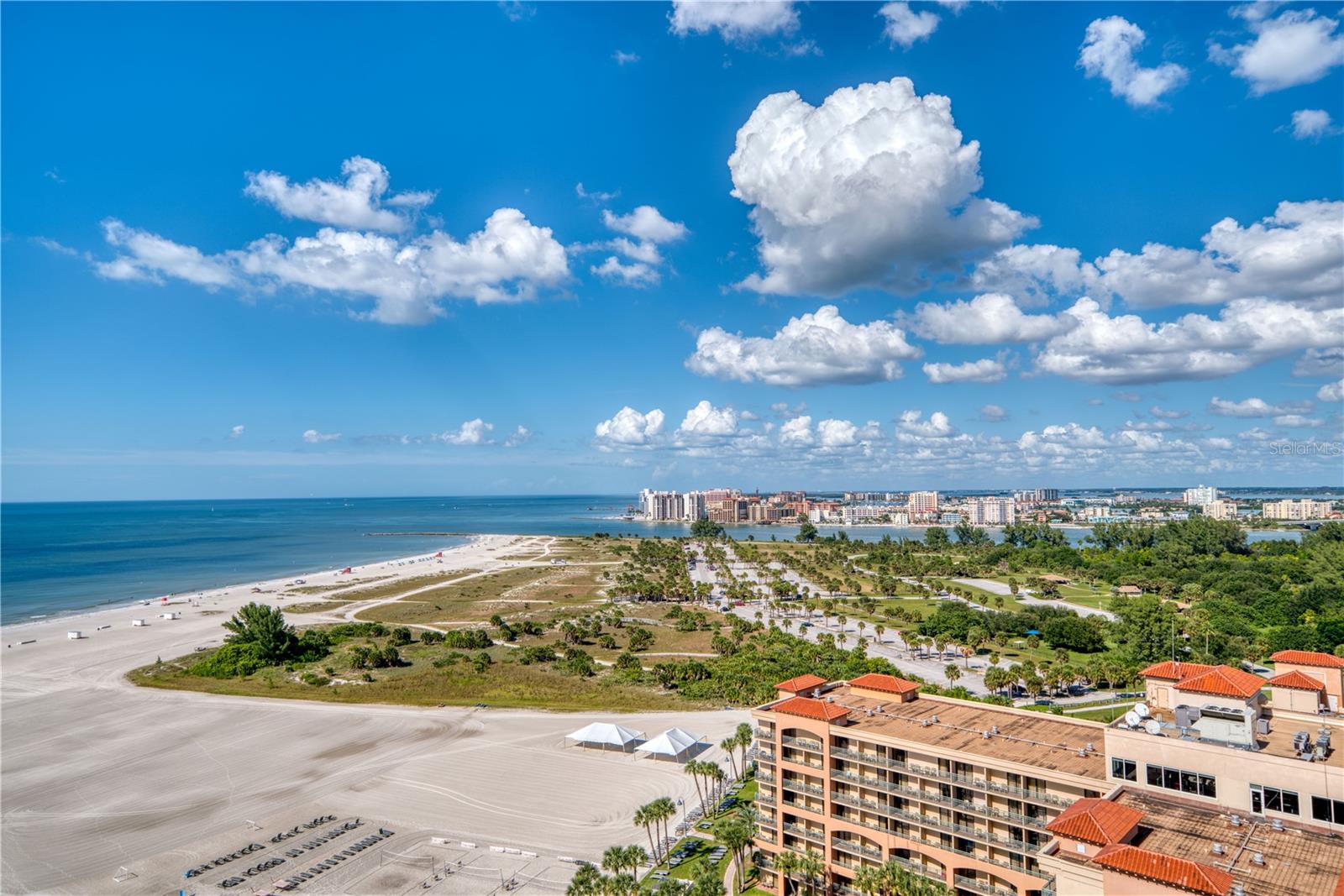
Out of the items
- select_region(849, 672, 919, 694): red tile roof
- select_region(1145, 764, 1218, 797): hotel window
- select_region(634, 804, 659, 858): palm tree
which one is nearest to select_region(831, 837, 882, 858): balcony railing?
select_region(849, 672, 919, 694): red tile roof

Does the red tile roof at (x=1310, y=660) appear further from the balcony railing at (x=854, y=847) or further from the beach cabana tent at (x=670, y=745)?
the beach cabana tent at (x=670, y=745)

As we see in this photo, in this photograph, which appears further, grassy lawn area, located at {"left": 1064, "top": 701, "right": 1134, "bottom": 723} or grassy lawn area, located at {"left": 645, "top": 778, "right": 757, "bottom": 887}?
grassy lawn area, located at {"left": 1064, "top": 701, "right": 1134, "bottom": 723}

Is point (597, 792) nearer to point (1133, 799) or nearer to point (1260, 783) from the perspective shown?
point (1133, 799)

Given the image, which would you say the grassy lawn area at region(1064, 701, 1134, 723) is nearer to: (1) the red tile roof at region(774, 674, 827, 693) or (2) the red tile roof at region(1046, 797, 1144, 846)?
(1) the red tile roof at region(774, 674, 827, 693)

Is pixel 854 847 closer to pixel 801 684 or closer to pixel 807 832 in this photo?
pixel 807 832

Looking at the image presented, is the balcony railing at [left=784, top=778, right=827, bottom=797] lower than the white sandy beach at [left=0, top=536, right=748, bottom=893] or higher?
higher
